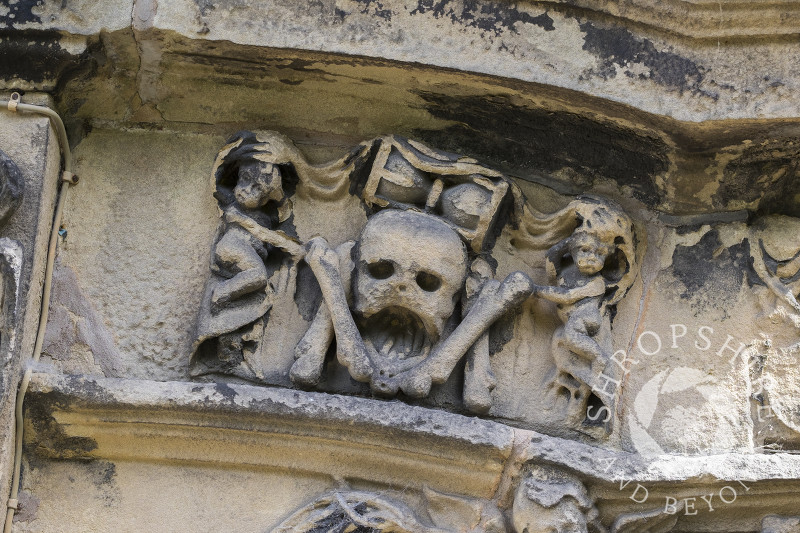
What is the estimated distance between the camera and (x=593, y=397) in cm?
362

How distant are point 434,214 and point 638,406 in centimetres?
78

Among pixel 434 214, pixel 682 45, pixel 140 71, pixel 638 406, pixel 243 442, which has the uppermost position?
pixel 682 45

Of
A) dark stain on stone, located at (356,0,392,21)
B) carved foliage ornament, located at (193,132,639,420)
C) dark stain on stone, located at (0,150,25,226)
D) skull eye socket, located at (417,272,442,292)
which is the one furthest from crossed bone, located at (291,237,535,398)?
dark stain on stone, located at (0,150,25,226)

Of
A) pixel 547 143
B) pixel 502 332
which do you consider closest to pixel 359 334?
pixel 502 332

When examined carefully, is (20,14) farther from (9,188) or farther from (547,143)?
(547,143)

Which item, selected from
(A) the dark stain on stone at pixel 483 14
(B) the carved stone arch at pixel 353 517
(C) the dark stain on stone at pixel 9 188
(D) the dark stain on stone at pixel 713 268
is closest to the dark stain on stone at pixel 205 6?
(A) the dark stain on stone at pixel 483 14

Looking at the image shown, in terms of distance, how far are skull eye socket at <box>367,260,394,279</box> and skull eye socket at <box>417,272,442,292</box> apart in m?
0.08

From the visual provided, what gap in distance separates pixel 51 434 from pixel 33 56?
3.40 ft

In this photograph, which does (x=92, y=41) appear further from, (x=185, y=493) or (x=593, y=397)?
(x=593, y=397)

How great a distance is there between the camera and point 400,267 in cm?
359

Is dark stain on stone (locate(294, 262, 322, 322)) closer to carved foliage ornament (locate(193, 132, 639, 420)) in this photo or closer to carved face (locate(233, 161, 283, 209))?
carved foliage ornament (locate(193, 132, 639, 420))

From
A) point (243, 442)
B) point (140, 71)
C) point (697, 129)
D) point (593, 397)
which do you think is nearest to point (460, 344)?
point (593, 397)

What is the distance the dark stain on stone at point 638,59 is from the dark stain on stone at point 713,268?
457 millimetres

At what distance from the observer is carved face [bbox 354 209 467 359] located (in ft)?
11.8
